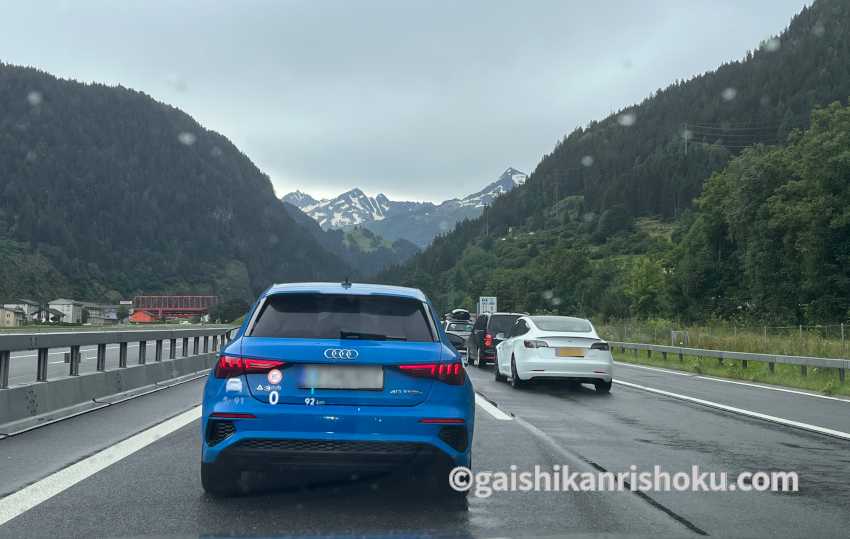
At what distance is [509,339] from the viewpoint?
17797 millimetres

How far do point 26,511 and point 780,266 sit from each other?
Answer: 65.9 meters

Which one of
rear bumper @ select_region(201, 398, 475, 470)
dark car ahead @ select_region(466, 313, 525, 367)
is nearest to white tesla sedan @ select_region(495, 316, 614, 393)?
dark car ahead @ select_region(466, 313, 525, 367)

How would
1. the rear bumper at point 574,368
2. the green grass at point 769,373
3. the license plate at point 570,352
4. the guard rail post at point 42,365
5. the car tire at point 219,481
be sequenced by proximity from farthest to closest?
the green grass at point 769,373 → the license plate at point 570,352 → the rear bumper at point 574,368 → the guard rail post at point 42,365 → the car tire at point 219,481

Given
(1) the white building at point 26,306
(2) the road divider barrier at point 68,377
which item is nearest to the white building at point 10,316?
(1) the white building at point 26,306

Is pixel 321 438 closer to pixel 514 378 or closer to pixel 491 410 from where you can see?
pixel 491 410

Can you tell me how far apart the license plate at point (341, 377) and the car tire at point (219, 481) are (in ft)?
2.70

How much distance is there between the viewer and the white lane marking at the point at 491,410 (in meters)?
11.2

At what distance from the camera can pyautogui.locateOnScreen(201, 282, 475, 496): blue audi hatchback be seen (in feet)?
18.4

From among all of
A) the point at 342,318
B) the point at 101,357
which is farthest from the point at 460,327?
the point at 342,318

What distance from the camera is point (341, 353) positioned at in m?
5.71

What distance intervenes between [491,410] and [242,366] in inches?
269

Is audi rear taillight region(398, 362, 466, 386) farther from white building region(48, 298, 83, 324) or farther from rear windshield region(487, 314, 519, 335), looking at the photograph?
white building region(48, 298, 83, 324)

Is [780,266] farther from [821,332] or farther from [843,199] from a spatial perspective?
[821,332]

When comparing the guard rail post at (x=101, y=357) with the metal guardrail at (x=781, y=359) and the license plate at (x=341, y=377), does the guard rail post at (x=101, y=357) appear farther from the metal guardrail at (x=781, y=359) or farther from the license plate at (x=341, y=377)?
the metal guardrail at (x=781, y=359)
